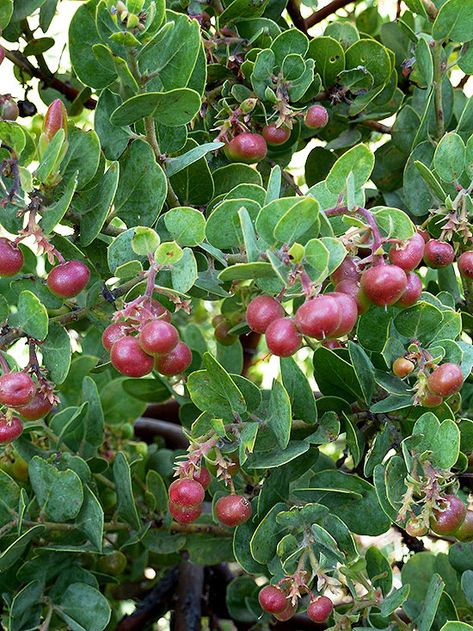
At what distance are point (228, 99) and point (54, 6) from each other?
0.31 m

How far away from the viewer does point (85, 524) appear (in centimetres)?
101

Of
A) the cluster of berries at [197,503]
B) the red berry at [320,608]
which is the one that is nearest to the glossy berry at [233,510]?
the cluster of berries at [197,503]

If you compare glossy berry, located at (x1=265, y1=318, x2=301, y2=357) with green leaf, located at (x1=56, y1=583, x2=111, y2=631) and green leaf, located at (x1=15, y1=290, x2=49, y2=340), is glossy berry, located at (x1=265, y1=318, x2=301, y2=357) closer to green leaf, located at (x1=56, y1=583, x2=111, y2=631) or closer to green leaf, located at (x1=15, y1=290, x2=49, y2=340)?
green leaf, located at (x1=15, y1=290, x2=49, y2=340)

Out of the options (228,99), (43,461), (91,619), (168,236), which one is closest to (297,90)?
(228,99)

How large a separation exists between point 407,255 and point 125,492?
50 centimetres

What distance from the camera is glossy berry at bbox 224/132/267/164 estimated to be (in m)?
0.95

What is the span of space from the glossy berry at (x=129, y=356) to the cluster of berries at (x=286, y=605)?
278 mm

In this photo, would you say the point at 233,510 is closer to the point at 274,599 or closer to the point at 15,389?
the point at 274,599

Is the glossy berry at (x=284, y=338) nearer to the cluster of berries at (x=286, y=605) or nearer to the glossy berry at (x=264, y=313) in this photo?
the glossy berry at (x=264, y=313)

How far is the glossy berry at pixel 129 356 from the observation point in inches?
29.1

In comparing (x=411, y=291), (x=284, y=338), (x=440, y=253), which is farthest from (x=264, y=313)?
(x=440, y=253)

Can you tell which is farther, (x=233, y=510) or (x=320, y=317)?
(x=233, y=510)

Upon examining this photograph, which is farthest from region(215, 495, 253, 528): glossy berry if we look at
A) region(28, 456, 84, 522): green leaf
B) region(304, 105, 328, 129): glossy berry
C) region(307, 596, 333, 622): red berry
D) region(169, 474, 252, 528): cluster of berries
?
region(304, 105, 328, 129): glossy berry

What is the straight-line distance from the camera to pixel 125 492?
3.50ft
